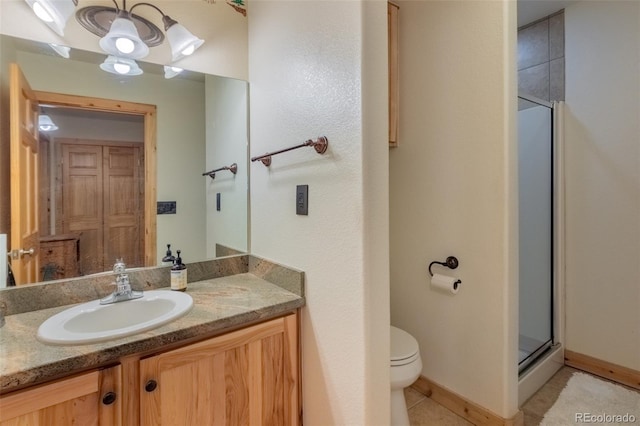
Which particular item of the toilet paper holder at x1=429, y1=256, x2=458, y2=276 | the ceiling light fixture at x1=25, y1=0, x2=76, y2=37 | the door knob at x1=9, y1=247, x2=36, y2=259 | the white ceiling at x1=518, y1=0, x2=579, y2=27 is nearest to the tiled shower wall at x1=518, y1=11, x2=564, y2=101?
the white ceiling at x1=518, y1=0, x2=579, y2=27

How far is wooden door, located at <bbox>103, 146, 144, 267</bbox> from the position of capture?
1.38 meters

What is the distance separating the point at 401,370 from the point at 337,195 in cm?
91

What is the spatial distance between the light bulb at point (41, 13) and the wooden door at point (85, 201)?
465 millimetres

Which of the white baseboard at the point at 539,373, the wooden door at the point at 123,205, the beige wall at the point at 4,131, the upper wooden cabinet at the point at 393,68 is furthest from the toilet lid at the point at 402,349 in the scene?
the beige wall at the point at 4,131

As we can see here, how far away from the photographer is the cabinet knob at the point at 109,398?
0.87 meters

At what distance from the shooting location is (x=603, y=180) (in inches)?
80.0

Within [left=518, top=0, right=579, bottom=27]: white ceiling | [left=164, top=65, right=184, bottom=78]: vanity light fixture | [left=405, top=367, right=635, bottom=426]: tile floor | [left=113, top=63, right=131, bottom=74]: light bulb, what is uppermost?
[left=518, top=0, right=579, bottom=27]: white ceiling

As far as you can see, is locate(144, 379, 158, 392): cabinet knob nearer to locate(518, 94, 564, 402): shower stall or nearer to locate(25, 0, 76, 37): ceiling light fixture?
locate(25, 0, 76, 37): ceiling light fixture

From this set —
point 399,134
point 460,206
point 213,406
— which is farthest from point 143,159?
point 460,206

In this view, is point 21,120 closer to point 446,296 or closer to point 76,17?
point 76,17

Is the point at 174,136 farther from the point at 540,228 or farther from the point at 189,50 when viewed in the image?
the point at 540,228

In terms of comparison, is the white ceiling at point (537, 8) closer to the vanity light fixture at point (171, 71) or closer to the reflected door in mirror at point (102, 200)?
the vanity light fixture at point (171, 71)

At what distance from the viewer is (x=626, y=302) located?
6.45 ft

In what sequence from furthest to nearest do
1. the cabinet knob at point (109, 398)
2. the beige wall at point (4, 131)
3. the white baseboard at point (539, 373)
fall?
1. the white baseboard at point (539, 373)
2. the beige wall at point (4, 131)
3. the cabinet knob at point (109, 398)
